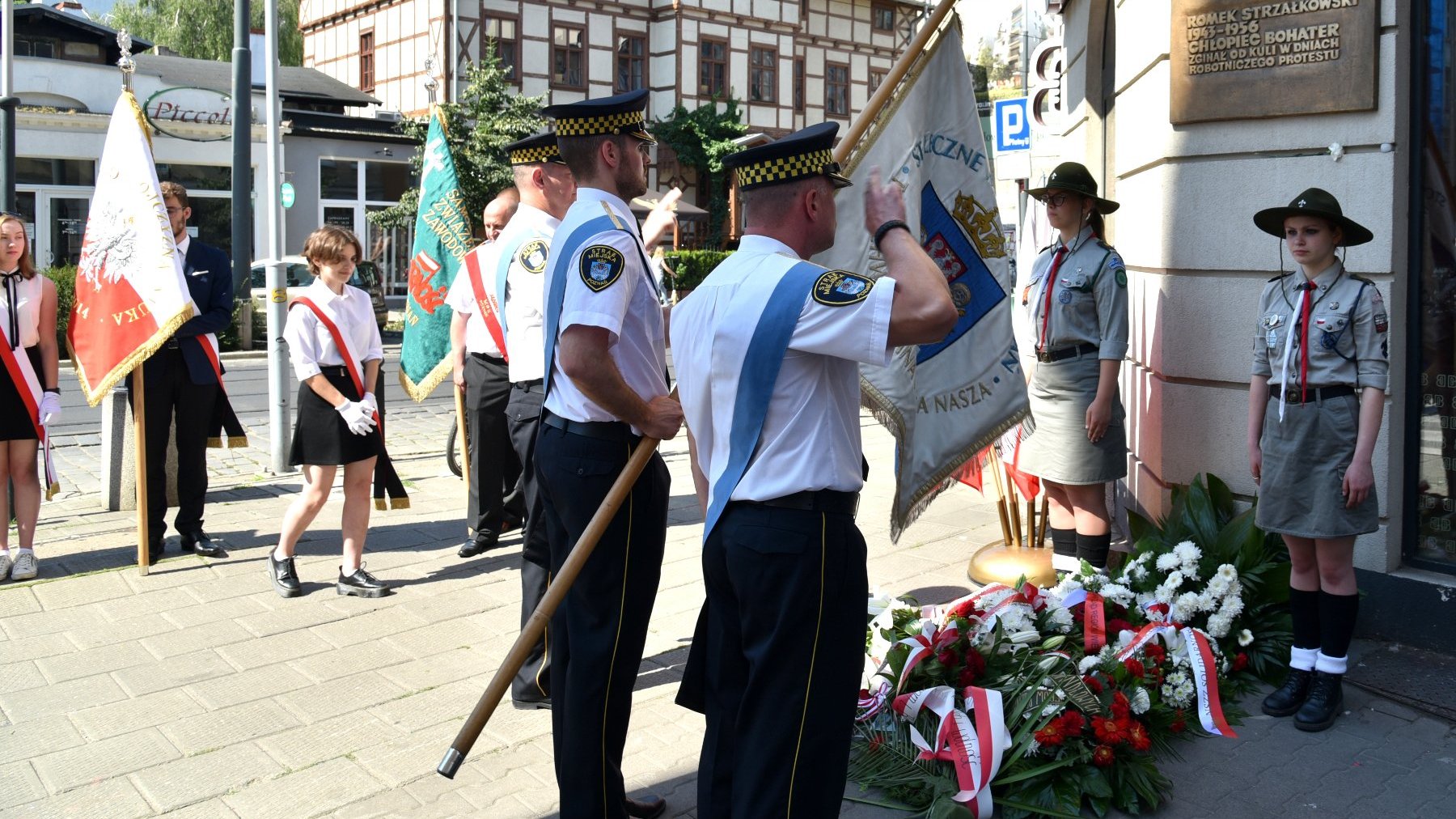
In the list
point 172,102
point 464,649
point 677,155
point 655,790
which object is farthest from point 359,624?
point 677,155

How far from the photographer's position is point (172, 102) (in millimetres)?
31484

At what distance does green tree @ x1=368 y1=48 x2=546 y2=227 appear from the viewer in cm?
3191

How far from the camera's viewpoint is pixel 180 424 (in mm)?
7469

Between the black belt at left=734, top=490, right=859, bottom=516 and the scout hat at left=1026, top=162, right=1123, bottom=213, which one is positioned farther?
the scout hat at left=1026, top=162, right=1123, bottom=213

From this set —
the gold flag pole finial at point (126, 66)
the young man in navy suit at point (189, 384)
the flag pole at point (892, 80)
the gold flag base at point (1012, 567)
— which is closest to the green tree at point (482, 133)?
the gold flag pole finial at point (126, 66)

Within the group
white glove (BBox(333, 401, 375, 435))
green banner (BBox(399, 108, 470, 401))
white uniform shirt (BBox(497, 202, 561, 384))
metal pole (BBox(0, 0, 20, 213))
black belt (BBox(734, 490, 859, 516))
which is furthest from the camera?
metal pole (BBox(0, 0, 20, 213))

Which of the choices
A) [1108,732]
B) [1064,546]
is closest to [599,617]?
[1108,732]

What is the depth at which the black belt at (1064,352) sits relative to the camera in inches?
234

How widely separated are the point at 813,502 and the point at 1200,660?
7.70 ft

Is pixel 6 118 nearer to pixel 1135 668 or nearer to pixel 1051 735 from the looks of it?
pixel 1135 668

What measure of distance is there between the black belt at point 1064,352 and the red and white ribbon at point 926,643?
6.02 feet

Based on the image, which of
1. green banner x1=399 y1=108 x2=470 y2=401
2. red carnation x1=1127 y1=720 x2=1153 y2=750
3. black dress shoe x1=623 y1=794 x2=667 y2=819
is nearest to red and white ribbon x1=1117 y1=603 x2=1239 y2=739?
red carnation x1=1127 y1=720 x2=1153 y2=750

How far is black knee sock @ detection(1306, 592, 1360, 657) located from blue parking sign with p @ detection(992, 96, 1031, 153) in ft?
27.4

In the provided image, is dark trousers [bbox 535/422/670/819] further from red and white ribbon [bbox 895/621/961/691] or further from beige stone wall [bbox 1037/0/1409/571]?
beige stone wall [bbox 1037/0/1409/571]
